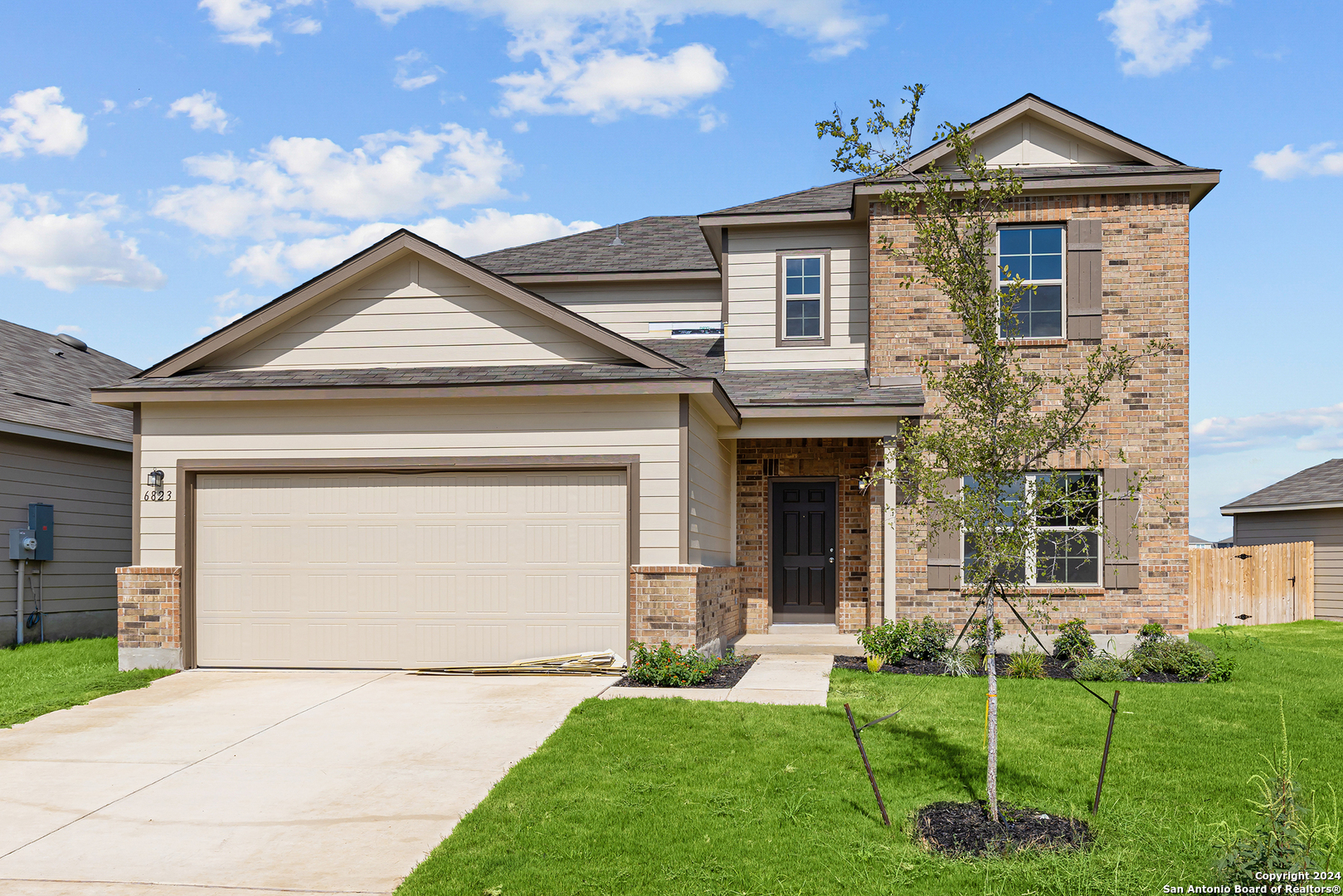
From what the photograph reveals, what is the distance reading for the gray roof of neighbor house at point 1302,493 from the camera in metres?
21.8

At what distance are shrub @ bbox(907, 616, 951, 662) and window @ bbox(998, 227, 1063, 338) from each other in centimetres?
417

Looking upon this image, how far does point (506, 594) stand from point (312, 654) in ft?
7.92

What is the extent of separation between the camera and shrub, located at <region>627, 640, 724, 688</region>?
10398mm

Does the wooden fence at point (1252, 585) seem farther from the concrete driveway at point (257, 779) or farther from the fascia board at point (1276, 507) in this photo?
the concrete driveway at point (257, 779)

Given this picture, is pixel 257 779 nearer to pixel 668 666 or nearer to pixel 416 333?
pixel 668 666

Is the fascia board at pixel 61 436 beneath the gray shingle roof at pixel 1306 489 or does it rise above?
above

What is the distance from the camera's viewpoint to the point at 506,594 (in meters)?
11.6

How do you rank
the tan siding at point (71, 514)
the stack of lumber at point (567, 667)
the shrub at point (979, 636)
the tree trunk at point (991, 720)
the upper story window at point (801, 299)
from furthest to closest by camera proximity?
the tan siding at point (71, 514) < the upper story window at point (801, 299) < the shrub at point (979, 636) < the stack of lumber at point (567, 667) < the tree trunk at point (991, 720)

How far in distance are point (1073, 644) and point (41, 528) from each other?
15.0 m

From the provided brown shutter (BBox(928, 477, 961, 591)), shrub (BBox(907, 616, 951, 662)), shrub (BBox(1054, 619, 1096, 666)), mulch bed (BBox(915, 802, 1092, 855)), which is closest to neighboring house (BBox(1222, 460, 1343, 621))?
shrub (BBox(1054, 619, 1096, 666))

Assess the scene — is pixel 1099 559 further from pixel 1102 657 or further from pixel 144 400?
pixel 144 400

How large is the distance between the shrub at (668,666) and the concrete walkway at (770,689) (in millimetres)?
Result: 167

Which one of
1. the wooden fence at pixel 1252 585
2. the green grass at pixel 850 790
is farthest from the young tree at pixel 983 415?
the wooden fence at pixel 1252 585

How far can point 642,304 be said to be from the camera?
17.3 metres
